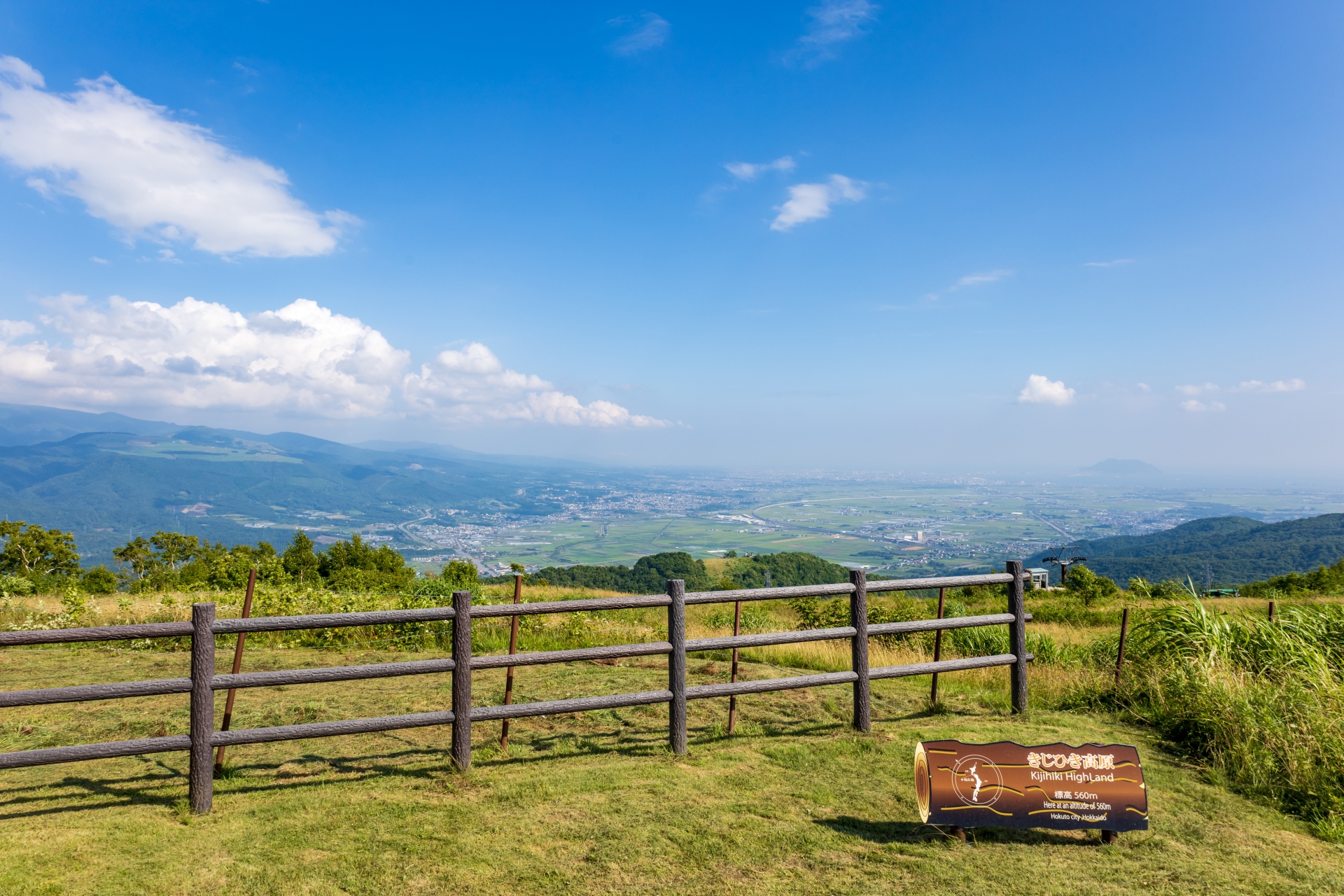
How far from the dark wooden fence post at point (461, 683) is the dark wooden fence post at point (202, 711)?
163cm

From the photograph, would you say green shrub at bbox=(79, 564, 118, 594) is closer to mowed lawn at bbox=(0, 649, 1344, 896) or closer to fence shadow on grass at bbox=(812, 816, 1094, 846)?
mowed lawn at bbox=(0, 649, 1344, 896)

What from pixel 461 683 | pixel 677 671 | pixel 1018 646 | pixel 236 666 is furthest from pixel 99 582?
pixel 1018 646

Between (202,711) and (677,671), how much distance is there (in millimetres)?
3598

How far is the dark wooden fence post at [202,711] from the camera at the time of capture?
458 centimetres

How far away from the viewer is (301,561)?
2119 centimetres

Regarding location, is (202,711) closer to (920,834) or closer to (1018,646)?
(920,834)

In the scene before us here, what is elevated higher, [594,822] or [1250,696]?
[1250,696]

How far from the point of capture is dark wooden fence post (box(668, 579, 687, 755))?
5828 millimetres

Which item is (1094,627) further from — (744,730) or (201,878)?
(201,878)

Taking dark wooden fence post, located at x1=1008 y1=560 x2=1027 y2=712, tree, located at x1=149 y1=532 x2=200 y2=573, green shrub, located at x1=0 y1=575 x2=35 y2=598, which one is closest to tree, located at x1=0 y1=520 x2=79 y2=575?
tree, located at x1=149 y1=532 x2=200 y2=573

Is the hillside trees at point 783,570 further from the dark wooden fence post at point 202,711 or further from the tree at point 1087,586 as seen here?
the dark wooden fence post at point 202,711

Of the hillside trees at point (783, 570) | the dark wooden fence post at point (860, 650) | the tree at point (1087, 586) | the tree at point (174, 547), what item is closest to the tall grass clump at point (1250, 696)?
the dark wooden fence post at point (860, 650)

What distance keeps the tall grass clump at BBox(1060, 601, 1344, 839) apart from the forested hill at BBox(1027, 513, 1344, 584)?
5095 cm

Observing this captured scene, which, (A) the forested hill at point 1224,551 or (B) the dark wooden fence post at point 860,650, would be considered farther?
(A) the forested hill at point 1224,551
